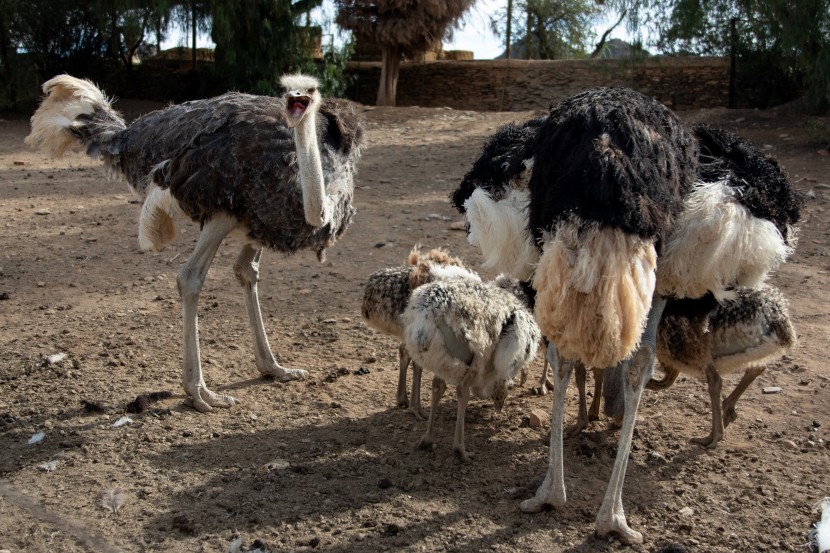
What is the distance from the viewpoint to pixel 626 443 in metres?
3.45

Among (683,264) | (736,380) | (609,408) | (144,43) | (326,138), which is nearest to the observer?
(683,264)

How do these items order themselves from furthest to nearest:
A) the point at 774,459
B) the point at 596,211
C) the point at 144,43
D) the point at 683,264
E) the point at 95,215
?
the point at 144,43
the point at 95,215
the point at 774,459
the point at 683,264
the point at 596,211

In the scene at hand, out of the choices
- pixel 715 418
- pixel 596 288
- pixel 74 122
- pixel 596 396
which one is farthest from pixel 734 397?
pixel 74 122

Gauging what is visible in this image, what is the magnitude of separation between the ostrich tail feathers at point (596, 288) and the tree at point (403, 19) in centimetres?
1329

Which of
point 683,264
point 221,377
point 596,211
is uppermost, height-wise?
point 596,211

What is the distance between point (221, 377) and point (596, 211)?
297 centimetres

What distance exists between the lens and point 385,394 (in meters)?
5.12

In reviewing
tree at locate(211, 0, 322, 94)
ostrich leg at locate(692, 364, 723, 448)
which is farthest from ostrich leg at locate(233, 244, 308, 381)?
tree at locate(211, 0, 322, 94)

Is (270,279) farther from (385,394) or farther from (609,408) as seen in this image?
(609,408)

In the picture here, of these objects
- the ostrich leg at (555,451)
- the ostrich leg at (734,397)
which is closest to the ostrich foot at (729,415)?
the ostrich leg at (734,397)

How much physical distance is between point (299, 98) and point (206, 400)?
167cm

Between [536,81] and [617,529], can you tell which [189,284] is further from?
[536,81]

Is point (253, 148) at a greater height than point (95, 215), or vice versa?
point (253, 148)

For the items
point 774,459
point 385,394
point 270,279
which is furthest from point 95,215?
point 774,459
